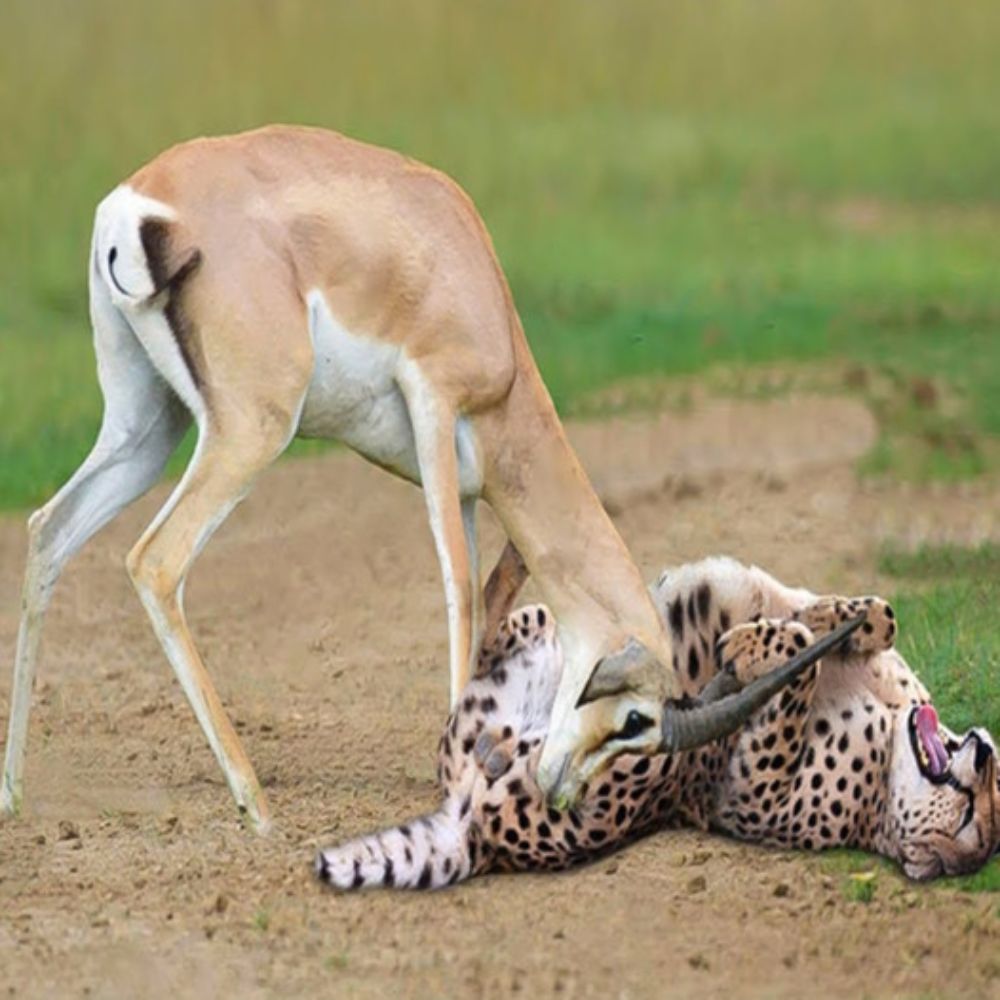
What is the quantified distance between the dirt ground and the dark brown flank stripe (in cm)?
118

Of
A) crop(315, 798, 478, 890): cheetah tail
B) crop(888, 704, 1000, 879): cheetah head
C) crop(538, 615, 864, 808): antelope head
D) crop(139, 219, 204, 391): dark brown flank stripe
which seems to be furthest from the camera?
crop(139, 219, 204, 391): dark brown flank stripe

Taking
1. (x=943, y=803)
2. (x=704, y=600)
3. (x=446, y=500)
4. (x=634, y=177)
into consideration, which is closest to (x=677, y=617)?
(x=704, y=600)

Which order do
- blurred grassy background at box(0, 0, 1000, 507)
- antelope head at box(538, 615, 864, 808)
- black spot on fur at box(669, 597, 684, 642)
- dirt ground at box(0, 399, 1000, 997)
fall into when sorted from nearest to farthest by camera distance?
dirt ground at box(0, 399, 1000, 997) < antelope head at box(538, 615, 864, 808) < black spot on fur at box(669, 597, 684, 642) < blurred grassy background at box(0, 0, 1000, 507)

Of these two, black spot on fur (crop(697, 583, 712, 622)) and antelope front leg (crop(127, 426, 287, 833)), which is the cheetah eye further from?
antelope front leg (crop(127, 426, 287, 833))

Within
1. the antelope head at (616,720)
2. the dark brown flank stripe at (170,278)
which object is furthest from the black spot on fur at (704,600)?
the dark brown flank stripe at (170,278)

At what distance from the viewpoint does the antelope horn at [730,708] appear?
6.63m

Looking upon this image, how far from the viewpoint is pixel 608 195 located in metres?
20.2

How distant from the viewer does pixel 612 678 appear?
689 centimetres

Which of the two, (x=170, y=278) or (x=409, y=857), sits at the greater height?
(x=170, y=278)

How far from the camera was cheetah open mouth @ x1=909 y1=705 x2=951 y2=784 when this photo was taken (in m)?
6.90

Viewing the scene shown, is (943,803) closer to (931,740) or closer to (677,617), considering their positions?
(931,740)

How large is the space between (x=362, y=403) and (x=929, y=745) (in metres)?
1.71

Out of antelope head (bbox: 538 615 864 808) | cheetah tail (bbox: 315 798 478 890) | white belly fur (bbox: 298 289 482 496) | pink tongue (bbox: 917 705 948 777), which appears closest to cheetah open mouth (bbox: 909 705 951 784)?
pink tongue (bbox: 917 705 948 777)

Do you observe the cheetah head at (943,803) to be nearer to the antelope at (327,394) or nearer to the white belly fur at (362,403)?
the antelope at (327,394)
